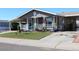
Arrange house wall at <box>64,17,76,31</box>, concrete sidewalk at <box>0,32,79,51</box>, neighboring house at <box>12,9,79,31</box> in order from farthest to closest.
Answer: house wall at <box>64,17,76,31</box> < neighboring house at <box>12,9,79,31</box> < concrete sidewalk at <box>0,32,79,51</box>

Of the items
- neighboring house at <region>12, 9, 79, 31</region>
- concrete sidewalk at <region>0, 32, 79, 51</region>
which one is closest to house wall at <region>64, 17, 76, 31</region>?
neighboring house at <region>12, 9, 79, 31</region>

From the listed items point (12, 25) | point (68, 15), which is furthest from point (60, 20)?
point (12, 25)

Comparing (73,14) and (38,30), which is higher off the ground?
(73,14)

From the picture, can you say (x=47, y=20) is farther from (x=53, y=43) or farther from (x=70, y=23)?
(x=53, y=43)

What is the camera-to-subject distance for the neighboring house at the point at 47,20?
29742 millimetres

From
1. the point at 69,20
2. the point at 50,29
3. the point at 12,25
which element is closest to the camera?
the point at 50,29

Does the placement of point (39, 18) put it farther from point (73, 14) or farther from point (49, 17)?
point (73, 14)

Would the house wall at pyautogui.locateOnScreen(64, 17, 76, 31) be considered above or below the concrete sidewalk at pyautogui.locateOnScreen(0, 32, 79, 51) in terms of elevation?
above

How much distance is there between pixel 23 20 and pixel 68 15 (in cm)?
834

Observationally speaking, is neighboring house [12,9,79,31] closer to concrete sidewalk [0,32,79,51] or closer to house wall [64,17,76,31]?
house wall [64,17,76,31]

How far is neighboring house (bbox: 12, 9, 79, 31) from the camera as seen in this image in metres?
29.7

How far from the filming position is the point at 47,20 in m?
Result: 30.4
